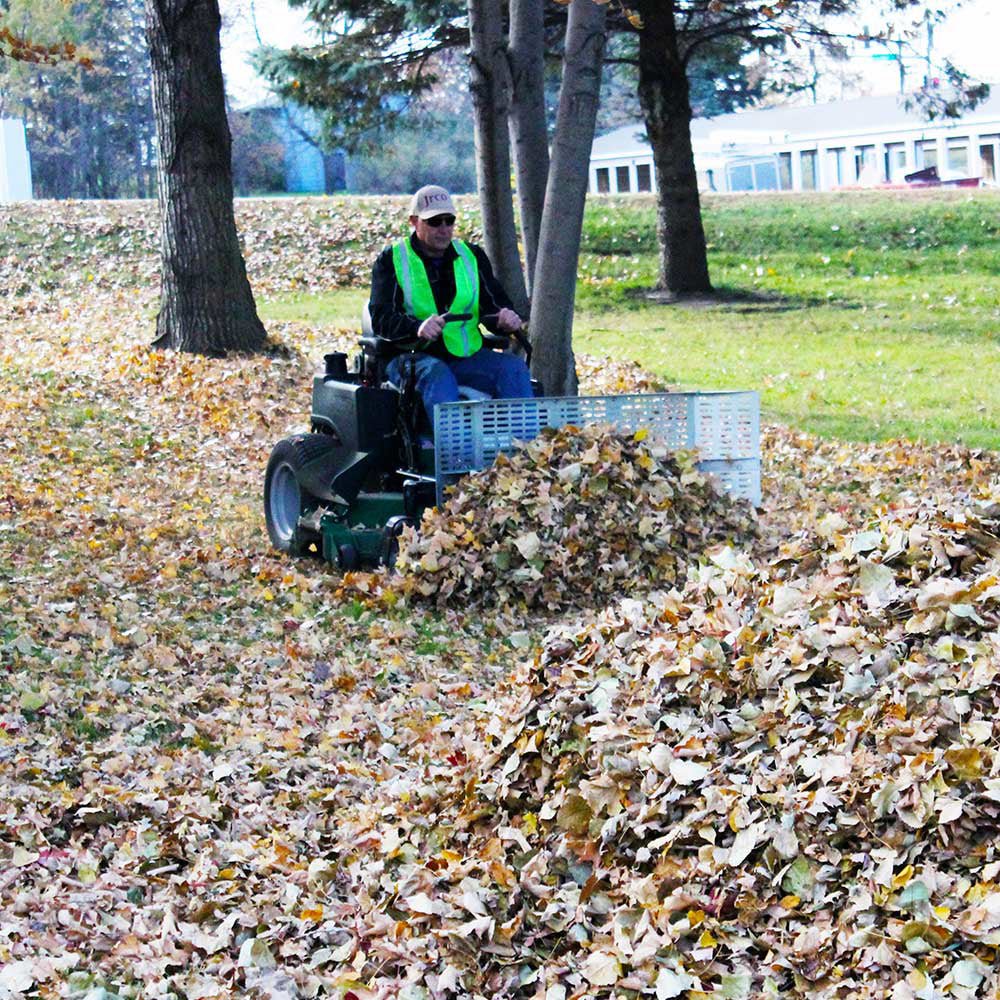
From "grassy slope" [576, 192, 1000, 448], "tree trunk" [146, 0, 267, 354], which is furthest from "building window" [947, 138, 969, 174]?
"tree trunk" [146, 0, 267, 354]

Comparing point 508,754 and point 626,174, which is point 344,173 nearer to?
point 626,174

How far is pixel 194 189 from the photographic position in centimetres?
1496

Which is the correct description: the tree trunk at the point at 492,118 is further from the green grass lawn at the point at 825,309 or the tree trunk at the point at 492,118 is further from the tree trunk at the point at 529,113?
the green grass lawn at the point at 825,309

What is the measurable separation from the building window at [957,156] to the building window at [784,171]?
17.1 feet

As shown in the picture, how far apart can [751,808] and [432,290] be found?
4612 millimetres

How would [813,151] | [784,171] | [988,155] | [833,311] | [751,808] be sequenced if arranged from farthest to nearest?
1. [784,171]
2. [813,151]
3. [988,155]
4. [833,311]
5. [751,808]

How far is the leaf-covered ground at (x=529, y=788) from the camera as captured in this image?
12.7 feet

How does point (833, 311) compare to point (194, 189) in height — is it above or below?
below

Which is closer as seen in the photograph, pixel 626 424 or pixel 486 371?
pixel 626 424

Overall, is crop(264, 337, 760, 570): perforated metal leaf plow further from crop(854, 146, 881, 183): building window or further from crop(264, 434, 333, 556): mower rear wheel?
crop(854, 146, 881, 183): building window

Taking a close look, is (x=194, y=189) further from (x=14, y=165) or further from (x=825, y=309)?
(x=14, y=165)

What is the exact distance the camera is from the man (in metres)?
8.17

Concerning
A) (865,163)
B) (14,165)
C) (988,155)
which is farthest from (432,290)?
(865,163)

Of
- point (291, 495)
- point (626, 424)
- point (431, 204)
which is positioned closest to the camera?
point (626, 424)
